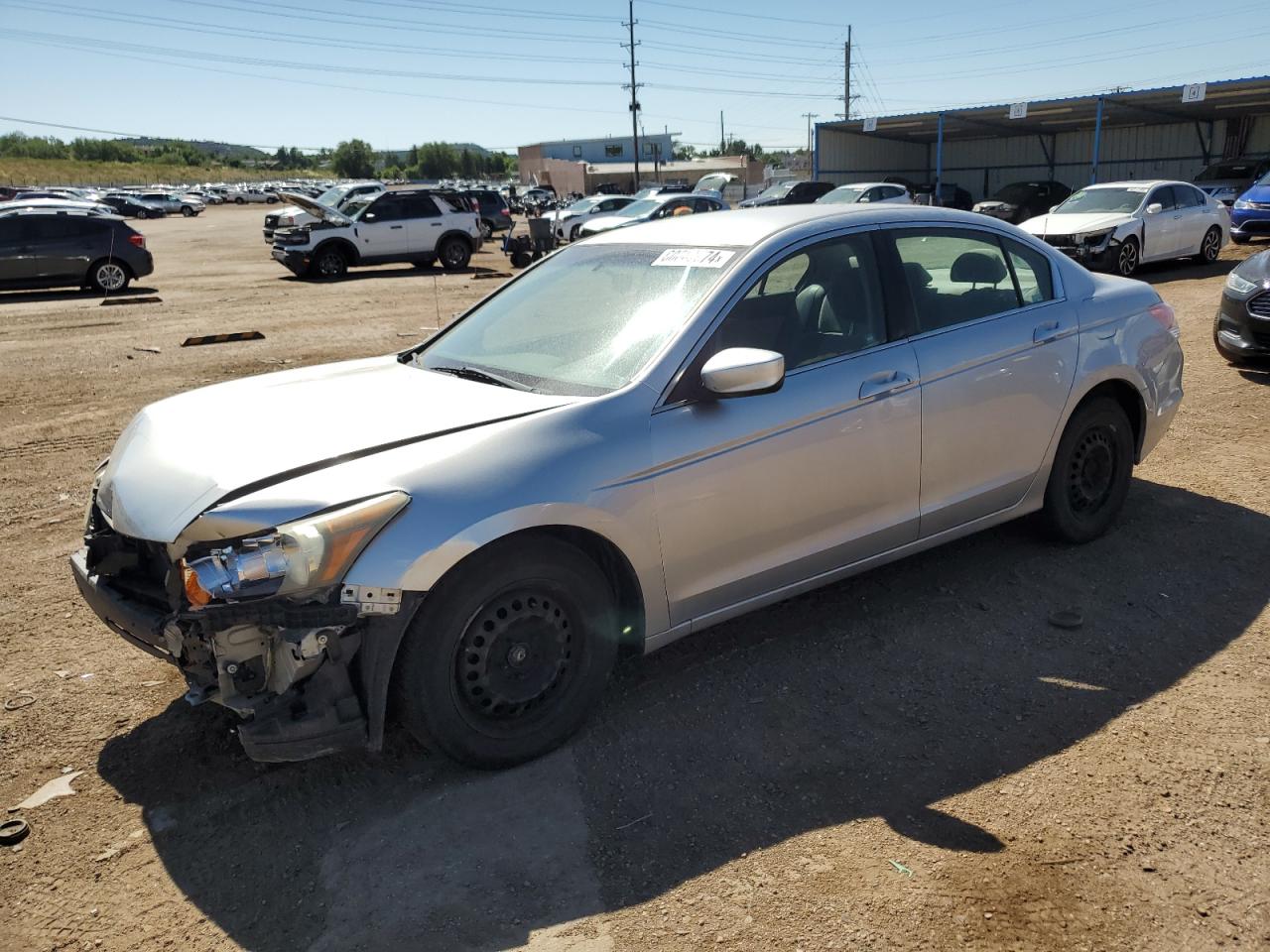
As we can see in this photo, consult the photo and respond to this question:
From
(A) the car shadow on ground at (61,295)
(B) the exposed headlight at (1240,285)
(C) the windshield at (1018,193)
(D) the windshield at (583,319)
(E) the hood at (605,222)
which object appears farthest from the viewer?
(C) the windshield at (1018,193)

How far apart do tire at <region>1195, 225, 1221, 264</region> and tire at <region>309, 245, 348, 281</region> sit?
16.9m

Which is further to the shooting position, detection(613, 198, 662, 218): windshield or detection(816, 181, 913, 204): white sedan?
detection(613, 198, 662, 218): windshield

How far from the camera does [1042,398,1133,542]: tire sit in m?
4.85

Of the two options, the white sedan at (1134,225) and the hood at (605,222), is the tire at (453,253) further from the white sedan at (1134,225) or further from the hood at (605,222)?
the white sedan at (1134,225)

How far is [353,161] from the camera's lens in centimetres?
13038

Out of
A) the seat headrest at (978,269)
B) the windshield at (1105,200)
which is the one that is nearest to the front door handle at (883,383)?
the seat headrest at (978,269)

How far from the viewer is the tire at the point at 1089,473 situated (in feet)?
15.9

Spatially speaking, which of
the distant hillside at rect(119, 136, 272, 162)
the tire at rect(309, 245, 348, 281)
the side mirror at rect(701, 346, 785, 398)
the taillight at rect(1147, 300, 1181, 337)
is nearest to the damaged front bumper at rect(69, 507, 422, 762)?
the side mirror at rect(701, 346, 785, 398)

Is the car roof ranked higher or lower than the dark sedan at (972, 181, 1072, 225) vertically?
lower

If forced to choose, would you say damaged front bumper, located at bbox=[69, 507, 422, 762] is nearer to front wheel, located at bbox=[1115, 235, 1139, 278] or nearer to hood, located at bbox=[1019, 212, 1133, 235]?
hood, located at bbox=[1019, 212, 1133, 235]

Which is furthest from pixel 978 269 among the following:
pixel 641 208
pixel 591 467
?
pixel 641 208

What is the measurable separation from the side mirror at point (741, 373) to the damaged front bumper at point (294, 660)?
123 cm

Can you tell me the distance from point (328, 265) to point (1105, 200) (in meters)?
15.4

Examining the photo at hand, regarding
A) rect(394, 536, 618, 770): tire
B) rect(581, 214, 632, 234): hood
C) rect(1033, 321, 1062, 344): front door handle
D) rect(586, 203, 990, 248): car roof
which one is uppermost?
rect(581, 214, 632, 234): hood
